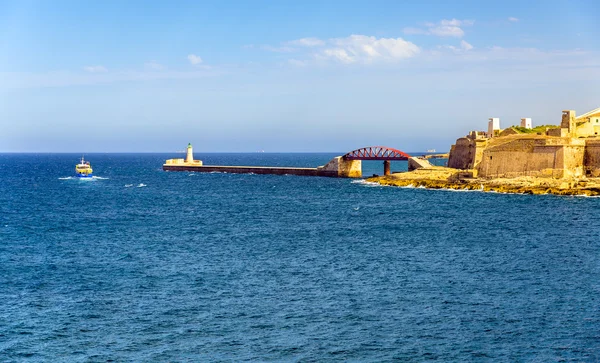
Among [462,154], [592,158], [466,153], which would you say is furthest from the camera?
[462,154]

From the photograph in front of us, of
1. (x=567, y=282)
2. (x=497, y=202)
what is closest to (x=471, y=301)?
(x=567, y=282)

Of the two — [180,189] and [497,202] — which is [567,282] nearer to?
[497,202]

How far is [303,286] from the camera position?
28.7 meters

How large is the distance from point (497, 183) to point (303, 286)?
48728 mm

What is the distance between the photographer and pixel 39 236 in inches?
1684

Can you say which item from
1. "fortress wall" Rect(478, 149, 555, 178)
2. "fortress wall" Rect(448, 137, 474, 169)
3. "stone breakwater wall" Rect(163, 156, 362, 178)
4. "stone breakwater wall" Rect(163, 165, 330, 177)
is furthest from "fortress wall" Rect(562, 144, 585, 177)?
"stone breakwater wall" Rect(163, 165, 330, 177)

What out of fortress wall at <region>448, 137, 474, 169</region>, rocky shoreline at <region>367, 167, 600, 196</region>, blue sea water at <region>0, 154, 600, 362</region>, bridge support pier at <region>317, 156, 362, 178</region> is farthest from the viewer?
bridge support pier at <region>317, 156, 362, 178</region>

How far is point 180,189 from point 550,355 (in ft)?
219

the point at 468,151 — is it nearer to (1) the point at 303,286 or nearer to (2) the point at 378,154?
(2) the point at 378,154

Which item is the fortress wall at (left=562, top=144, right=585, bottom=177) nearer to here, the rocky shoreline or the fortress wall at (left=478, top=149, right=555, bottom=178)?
the fortress wall at (left=478, top=149, right=555, bottom=178)

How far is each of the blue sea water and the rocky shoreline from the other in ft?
37.8

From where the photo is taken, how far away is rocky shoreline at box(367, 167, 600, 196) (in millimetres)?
66250

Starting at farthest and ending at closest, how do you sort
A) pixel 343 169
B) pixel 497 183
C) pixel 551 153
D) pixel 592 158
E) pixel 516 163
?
1. pixel 343 169
2. pixel 516 163
3. pixel 497 183
4. pixel 592 158
5. pixel 551 153

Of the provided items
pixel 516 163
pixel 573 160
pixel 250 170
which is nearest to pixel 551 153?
pixel 573 160
